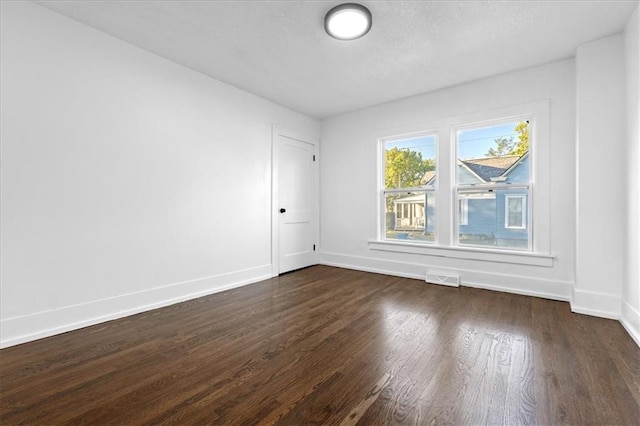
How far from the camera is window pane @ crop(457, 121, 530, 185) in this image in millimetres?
3594

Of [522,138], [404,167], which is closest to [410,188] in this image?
[404,167]

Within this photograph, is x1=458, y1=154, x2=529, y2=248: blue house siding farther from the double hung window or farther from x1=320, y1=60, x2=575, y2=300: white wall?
x1=320, y1=60, x2=575, y2=300: white wall

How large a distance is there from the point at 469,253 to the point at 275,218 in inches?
111

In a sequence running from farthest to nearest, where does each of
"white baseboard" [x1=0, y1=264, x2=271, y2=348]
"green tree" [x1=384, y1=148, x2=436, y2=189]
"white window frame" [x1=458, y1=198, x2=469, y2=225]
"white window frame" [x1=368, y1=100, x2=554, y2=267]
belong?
"green tree" [x1=384, y1=148, x2=436, y2=189] < "white window frame" [x1=458, y1=198, x2=469, y2=225] < "white window frame" [x1=368, y1=100, x2=554, y2=267] < "white baseboard" [x1=0, y1=264, x2=271, y2=348]

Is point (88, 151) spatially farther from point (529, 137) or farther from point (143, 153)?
point (529, 137)

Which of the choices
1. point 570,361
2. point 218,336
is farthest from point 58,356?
point 570,361

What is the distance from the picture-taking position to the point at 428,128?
419 cm

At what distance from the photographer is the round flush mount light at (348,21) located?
235 centimetres

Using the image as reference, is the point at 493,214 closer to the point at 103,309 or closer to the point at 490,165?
the point at 490,165

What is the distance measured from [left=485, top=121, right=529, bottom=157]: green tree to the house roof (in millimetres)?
52

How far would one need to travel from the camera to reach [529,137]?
11.6 ft

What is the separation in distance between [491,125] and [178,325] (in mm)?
4292

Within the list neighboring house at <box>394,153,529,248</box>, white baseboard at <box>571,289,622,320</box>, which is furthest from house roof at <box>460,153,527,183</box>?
white baseboard at <box>571,289,622,320</box>

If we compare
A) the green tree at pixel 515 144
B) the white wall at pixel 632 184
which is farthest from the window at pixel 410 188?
the white wall at pixel 632 184
